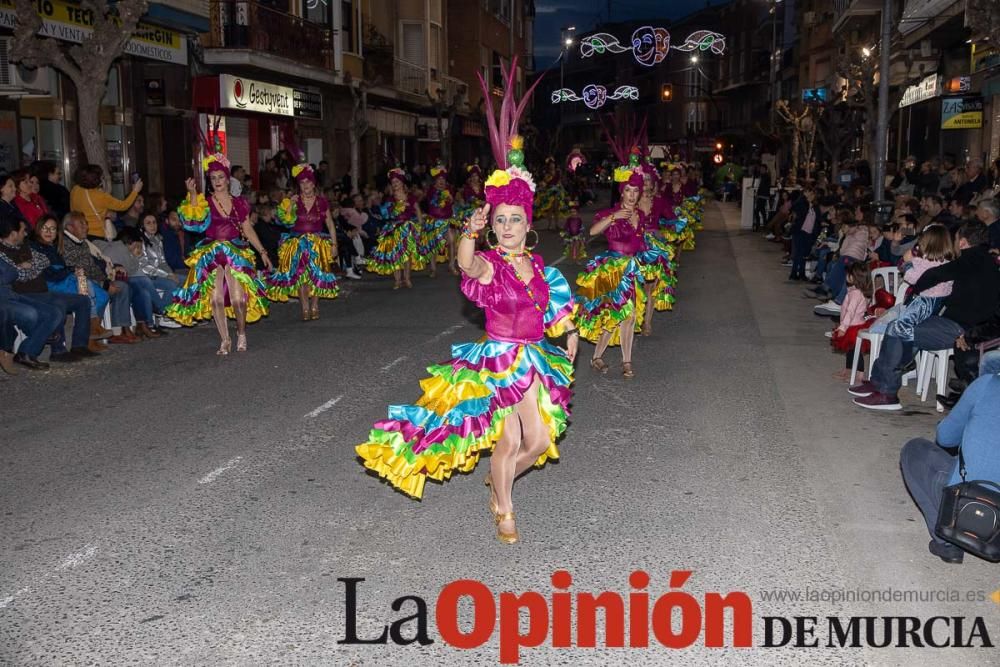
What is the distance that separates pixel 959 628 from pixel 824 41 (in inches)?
1831

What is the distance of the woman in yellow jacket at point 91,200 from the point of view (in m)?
12.0

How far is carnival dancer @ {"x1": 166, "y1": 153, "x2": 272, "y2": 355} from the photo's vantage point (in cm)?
1041

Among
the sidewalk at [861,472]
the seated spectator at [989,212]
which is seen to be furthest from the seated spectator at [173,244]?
the seated spectator at [989,212]

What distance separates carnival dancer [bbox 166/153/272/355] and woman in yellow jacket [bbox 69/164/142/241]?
1.98m

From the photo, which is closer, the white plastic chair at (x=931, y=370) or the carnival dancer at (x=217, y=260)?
the white plastic chair at (x=931, y=370)

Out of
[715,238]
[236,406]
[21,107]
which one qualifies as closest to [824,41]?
[715,238]

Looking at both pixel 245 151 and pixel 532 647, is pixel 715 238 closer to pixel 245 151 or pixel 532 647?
pixel 245 151

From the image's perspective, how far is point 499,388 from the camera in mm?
5219

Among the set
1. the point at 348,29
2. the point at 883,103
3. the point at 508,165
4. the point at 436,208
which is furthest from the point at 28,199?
the point at 348,29

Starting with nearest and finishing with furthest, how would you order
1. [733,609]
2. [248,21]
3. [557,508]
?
[733,609], [557,508], [248,21]

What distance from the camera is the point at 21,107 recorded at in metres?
15.9

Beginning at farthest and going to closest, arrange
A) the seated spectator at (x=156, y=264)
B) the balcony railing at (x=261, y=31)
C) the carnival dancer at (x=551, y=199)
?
1. the carnival dancer at (x=551, y=199)
2. the balcony railing at (x=261, y=31)
3. the seated spectator at (x=156, y=264)

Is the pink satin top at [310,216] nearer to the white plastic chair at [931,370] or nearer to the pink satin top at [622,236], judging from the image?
the pink satin top at [622,236]

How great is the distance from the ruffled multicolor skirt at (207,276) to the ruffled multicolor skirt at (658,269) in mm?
4153
